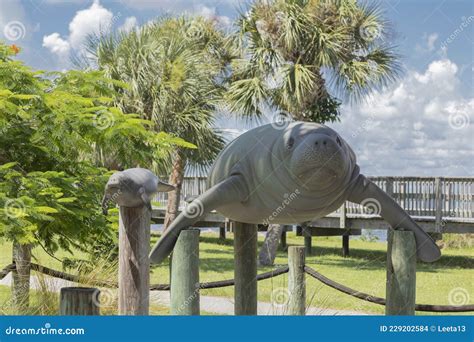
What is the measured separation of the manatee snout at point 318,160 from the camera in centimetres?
373

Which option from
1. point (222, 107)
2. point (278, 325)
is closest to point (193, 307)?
point (278, 325)

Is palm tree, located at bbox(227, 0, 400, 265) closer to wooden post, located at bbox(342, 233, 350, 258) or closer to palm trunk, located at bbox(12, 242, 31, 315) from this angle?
wooden post, located at bbox(342, 233, 350, 258)

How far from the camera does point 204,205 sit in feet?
13.4

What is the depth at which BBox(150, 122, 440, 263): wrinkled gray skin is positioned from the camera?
3.79 m

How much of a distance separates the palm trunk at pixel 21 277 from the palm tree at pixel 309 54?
892cm

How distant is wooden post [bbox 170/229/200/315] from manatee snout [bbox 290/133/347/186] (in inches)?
33.3

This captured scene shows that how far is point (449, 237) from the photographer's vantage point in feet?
66.9

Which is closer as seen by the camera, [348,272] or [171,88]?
[348,272]

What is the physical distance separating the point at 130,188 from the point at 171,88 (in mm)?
12335

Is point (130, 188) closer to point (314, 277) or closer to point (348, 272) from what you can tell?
point (314, 277)

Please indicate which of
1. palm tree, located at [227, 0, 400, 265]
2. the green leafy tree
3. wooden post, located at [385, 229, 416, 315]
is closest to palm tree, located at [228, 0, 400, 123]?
palm tree, located at [227, 0, 400, 265]

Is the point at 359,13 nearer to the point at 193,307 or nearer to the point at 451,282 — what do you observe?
the point at 451,282

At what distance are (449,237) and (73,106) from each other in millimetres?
16068

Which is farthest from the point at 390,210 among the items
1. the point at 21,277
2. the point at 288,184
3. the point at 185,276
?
the point at 21,277
